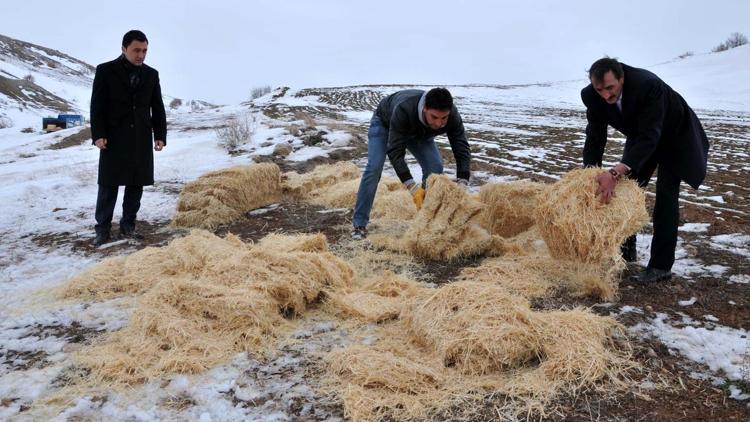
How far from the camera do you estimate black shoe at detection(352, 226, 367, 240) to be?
5180 mm

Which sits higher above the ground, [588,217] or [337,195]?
[588,217]

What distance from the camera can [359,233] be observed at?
527 cm

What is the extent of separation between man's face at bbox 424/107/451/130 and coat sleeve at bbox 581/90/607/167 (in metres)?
1.05

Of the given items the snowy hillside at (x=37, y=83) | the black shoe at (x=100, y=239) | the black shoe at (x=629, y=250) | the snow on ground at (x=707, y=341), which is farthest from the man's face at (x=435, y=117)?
the snowy hillside at (x=37, y=83)

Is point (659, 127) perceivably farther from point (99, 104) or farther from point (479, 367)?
point (99, 104)

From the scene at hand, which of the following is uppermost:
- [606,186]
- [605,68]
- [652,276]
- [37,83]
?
[37,83]

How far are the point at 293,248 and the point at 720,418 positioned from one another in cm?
279

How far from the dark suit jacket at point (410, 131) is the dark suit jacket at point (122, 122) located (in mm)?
2383

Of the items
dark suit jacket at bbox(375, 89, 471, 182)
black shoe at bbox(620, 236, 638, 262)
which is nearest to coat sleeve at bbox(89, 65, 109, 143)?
dark suit jacket at bbox(375, 89, 471, 182)

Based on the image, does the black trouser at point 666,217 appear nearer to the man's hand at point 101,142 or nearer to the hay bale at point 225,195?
the hay bale at point 225,195

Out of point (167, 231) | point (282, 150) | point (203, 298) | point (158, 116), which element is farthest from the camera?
point (282, 150)

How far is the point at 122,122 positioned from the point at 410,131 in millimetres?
2730

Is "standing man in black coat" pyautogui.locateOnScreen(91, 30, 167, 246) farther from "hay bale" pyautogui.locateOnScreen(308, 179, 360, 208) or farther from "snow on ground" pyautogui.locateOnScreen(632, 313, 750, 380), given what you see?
"snow on ground" pyautogui.locateOnScreen(632, 313, 750, 380)

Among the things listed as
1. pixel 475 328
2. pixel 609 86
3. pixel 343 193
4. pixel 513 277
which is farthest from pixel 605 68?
pixel 343 193
